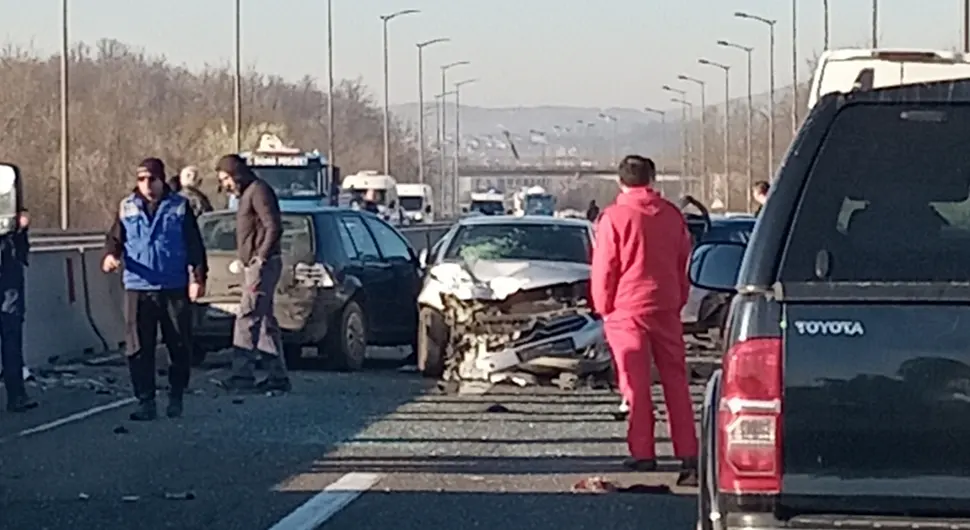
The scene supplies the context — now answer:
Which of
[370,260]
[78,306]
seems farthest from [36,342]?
[370,260]

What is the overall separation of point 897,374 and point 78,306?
50.4 ft

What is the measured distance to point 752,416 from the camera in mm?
5242

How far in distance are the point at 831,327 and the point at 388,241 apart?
1480 cm

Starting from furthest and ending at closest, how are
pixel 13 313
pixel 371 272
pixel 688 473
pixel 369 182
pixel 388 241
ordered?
pixel 369 182 < pixel 388 241 < pixel 371 272 < pixel 13 313 < pixel 688 473

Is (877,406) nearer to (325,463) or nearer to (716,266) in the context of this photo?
(716,266)

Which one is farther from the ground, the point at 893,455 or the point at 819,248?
the point at 819,248

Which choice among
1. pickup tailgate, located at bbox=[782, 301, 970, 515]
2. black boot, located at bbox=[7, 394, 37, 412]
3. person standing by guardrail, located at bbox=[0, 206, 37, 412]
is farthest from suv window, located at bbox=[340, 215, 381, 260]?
pickup tailgate, located at bbox=[782, 301, 970, 515]

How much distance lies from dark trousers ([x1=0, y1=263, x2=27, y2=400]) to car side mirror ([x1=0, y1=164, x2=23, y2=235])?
0.87 meters

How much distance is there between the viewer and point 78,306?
775 inches

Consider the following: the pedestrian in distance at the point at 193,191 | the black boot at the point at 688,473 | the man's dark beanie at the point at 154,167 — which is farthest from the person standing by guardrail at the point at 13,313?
the pedestrian in distance at the point at 193,191

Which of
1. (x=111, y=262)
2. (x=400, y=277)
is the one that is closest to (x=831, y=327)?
(x=111, y=262)

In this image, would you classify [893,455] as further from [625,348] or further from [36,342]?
[36,342]

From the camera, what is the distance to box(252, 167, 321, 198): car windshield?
1742 inches

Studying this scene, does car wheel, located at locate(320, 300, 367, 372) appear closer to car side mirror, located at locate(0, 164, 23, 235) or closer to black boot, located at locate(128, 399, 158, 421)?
black boot, located at locate(128, 399, 158, 421)
